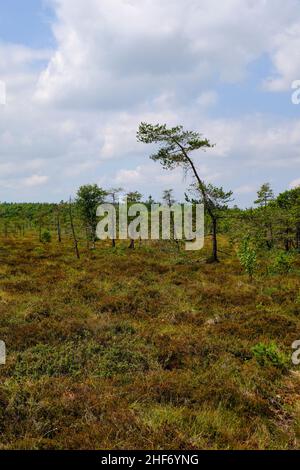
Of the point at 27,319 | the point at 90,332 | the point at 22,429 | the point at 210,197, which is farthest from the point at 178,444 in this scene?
the point at 210,197

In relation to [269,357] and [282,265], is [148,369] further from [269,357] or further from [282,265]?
[282,265]

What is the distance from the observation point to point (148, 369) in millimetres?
8195

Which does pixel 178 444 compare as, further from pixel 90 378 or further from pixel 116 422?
pixel 90 378

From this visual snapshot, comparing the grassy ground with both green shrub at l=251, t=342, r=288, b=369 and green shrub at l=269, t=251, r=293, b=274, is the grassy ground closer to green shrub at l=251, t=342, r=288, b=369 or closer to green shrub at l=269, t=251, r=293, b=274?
green shrub at l=251, t=342, r=288, b=369

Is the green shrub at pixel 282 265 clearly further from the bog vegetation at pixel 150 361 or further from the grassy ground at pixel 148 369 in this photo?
the grassy ground at pixel 148 369

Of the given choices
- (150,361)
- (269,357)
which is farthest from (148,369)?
(269,357)

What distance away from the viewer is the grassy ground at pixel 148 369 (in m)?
5.42

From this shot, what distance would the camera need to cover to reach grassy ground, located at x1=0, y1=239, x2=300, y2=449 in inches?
213

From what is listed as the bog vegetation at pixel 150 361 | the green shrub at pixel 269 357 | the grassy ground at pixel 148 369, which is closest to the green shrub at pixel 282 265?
the bog vegetation at pixel 150 361

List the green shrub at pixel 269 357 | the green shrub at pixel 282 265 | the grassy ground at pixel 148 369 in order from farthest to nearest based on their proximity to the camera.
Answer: the green shrub at pixel 282 265 < the green shrub at pixel 269 357 < the grassy ground at pixel 148 369

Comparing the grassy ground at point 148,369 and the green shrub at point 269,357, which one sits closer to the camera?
the grassy ground at point 148,369
